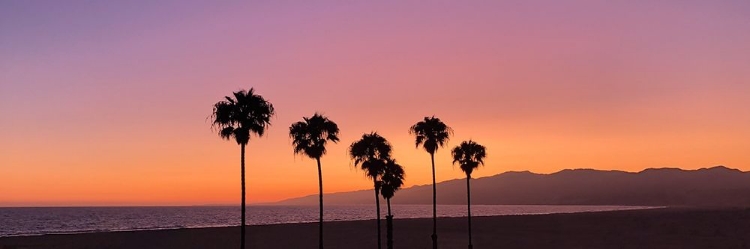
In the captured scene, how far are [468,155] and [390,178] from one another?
1219 centimetres

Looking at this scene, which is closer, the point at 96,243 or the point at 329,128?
the point at 329,128

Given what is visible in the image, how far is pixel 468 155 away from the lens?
189ft

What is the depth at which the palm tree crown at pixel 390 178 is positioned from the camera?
4725cm

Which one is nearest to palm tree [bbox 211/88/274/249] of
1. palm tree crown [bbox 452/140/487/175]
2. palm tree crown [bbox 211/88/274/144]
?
palm tree crown [bbox 211/88/274/144]

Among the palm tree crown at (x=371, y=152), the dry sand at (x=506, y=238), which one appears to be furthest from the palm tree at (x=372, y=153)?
the dry sand at (x=506, y=238)

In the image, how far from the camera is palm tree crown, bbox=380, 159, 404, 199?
47253 mm

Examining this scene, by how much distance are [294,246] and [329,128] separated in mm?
28688

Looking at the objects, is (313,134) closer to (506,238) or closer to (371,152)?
(371,152)

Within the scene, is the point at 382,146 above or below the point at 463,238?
above

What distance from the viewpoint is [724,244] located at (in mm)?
62656

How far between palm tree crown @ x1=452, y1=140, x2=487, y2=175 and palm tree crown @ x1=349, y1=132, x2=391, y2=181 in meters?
12.3

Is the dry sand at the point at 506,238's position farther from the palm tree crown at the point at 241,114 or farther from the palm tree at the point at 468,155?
the palm tree crown at the point at 241,114

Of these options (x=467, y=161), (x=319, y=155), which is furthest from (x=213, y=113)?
(x=467, y=161)

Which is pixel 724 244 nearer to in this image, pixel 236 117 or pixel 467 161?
pixel 467 161
